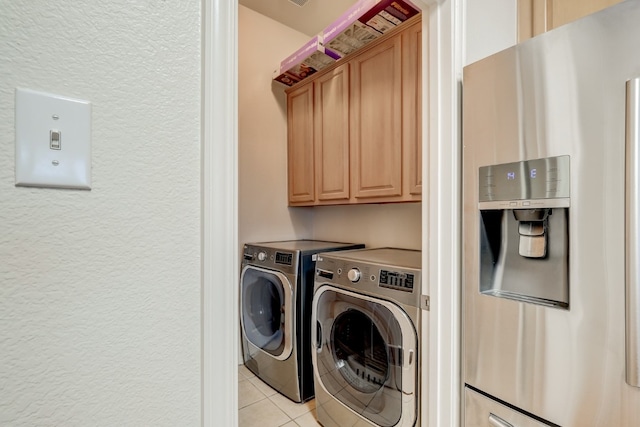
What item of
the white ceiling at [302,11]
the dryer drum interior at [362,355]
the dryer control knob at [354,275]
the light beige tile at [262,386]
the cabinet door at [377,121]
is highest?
the white ceiling at [302,11]

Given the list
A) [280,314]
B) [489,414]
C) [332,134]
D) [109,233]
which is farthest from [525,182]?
[280,314]

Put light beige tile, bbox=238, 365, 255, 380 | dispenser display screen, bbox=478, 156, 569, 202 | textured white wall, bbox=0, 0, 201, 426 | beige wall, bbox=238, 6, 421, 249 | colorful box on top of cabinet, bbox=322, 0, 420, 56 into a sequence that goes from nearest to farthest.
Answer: textured white wall, bbox=0, 0, 201, 426 → dispenser display screen, bbox=478, 156, 569, 202 → colorful box on top of cabinet, bbox=322, 0, 420, 56 → light beige tile, bbox=238, 365, 255, 380 → beige wall, bbox=238, 6, 421, 249

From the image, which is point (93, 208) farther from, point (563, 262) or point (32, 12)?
point (563, 262)

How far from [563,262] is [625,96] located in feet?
1.42

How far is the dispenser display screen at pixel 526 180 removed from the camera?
30.2 inches

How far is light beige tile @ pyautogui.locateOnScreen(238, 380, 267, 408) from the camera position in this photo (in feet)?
6.14

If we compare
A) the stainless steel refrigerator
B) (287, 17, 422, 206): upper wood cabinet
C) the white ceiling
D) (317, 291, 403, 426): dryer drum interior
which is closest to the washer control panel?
(317, 291, 403, 426): dryer drum interior

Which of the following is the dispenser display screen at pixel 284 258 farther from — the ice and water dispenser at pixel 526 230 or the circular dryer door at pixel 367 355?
the ice and water dispenser at pixel 526 230

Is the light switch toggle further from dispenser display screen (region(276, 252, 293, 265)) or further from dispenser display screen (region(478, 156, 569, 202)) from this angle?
dispenser display screen (region(276, 252, 293, 265))

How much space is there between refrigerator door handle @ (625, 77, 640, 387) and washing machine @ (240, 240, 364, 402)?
1411 millimetres

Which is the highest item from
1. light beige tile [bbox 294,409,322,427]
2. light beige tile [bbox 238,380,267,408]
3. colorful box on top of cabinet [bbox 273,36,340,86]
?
colorful box on top of cabinet [bbox 273,36,340,86]

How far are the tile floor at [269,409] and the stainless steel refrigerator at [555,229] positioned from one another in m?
1.11

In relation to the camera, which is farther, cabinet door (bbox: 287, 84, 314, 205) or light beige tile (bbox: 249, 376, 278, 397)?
cabinet door (bbox: 287, 84, 314, 205)

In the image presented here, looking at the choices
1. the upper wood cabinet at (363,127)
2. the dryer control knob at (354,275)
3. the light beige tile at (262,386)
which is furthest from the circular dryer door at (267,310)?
the upper wood cabinet at (363,127)
